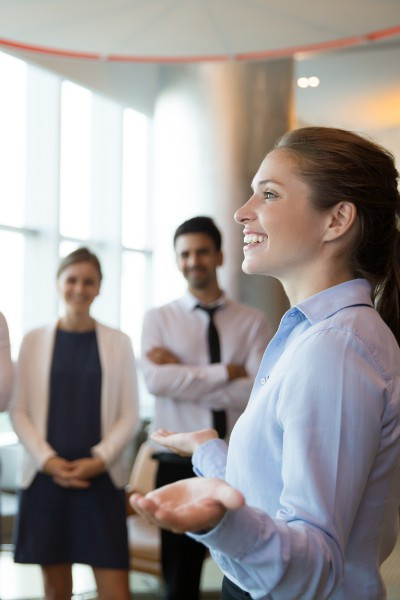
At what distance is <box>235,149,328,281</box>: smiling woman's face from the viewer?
1467 millimetres

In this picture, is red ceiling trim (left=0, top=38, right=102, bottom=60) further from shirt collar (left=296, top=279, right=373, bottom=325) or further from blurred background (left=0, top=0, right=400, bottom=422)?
blurred background (left=0, top=0, right=400, bottom=422)

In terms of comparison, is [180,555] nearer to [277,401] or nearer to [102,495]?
[102,495]

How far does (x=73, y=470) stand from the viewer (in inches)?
141

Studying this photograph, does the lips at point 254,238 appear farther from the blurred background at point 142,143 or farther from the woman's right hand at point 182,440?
the blurred background at point 142,143

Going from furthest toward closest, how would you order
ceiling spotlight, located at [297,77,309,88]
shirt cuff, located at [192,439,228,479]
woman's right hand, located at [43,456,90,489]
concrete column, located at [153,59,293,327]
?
ceiling spotlight, located at [297,77,309,88] → concrete column, located at [153,59,293,327] → woman's right hand, located at [43,456,90,489] → shirt cuff, located at [192,439,228,479]

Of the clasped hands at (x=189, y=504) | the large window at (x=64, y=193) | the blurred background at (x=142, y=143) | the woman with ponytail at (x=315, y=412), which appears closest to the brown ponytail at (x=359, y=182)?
the woman with ponytail at (x=315, y=412)

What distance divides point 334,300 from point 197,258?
251 cm

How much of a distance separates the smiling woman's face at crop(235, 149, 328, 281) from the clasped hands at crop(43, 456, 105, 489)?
89.3 inches

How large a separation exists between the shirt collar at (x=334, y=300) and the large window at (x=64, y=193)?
20.3ft

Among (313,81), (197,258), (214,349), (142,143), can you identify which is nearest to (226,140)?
(313,81)

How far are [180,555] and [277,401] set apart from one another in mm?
2551

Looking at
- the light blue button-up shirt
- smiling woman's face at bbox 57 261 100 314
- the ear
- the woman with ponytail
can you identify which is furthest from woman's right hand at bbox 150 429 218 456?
smiling woman's face at bbox 57 261 100 314

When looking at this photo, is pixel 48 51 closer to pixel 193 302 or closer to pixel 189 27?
pixel 189 27

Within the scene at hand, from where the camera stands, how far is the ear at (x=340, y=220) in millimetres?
1465
